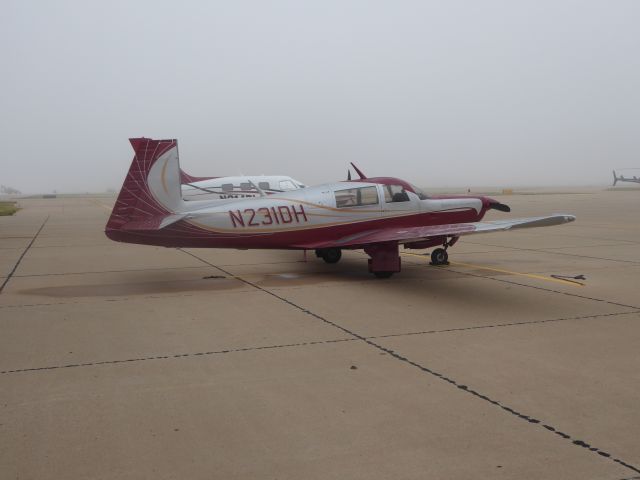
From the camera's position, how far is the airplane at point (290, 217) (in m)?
12.0

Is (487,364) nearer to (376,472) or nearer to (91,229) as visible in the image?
(376,472)

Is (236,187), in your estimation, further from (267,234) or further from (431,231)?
(431,231)

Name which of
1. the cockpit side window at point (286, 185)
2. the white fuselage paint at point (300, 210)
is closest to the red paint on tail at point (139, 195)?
the white fuselage paint at point (300, 210)

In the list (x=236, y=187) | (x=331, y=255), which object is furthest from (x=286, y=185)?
(x=331, y=255)

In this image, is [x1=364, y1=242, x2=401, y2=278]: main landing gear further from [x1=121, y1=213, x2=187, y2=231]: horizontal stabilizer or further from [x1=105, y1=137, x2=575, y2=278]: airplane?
[x1=121, y1=213, x2=187, y2=231]: horizontal stabilizer

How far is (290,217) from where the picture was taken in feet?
41.7

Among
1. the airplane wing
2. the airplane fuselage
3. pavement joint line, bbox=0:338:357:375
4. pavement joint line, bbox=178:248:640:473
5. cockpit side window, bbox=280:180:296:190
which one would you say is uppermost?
cockpit side window, bbox=280:180:296:190

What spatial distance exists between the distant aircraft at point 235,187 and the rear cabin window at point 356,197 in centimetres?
1349

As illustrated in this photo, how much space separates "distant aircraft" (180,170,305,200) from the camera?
88.1ft

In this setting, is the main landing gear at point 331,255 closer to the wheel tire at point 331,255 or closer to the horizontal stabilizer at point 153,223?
the wheel tire at point 331,255

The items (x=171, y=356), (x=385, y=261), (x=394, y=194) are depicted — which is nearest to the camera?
(x=171, y=356)

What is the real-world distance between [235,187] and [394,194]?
14576mm

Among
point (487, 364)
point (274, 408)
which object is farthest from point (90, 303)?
point (487, 364)

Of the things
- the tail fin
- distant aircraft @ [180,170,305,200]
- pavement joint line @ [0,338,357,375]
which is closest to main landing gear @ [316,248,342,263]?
the tail fin
